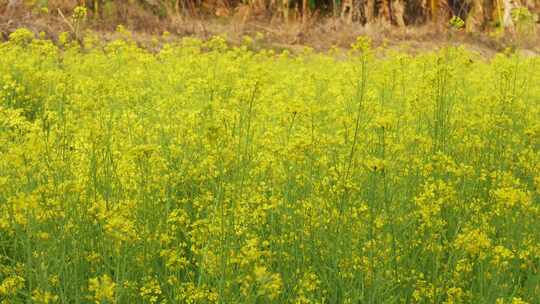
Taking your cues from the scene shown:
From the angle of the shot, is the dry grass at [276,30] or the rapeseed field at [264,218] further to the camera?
the dry grass at [276,30]

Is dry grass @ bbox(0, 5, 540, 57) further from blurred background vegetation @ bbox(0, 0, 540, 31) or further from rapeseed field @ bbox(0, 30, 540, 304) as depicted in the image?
rapeseed field @ bbox(0, 30, 540, 304)

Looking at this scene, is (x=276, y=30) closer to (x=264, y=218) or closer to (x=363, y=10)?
(x=363, y=10)

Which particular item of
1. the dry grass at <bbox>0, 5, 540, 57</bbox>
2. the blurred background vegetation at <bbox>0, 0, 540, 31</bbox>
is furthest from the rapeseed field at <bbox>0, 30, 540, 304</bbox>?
the blurred background vegetation at <bbox>0, 0, 540, 31</bbox>

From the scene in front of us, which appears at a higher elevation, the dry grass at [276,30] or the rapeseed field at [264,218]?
the rapeseed field at [264,218]

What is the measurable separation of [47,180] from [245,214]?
3.43ft

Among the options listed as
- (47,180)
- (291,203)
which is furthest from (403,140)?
(47,180)

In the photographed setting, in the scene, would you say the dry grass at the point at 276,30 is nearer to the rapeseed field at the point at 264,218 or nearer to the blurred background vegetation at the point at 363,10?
the blurred background vegetation at the point at 363,10

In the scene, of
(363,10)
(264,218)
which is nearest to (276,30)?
(363,10)

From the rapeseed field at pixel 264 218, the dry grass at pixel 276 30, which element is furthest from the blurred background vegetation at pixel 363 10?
the rapeseed field at pixel 264 218

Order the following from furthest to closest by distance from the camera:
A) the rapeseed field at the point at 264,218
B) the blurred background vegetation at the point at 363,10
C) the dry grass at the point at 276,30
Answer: the blurred background vegetation at the point at 363,10 < the dry grass at the point at 276,30 < the rapeseed field at the point at 264,218

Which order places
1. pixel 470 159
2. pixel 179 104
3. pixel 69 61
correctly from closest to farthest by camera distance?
pixel 470 159 < pixel 179 104 < pixel 69 61

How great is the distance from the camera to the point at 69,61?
27.0 feet

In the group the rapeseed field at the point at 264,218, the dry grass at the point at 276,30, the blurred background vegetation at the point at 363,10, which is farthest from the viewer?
the blurred background vegetation at the point at 363,10

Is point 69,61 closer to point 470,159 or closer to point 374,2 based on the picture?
point 470,159
